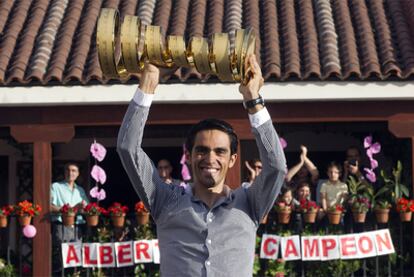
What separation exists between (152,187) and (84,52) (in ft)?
28.4

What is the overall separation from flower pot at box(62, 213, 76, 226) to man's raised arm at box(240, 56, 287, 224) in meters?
8.32

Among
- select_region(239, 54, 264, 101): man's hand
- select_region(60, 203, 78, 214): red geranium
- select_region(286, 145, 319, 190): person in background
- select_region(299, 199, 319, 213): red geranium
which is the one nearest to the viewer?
select_region(239, 54, 264, 101): man's hand

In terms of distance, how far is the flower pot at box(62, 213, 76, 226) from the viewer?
13000 millimetres

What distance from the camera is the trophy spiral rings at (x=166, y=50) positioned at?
4.79m

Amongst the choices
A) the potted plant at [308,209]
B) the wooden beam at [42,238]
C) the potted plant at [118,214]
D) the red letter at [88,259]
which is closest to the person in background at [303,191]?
the potted plant at [308,209]

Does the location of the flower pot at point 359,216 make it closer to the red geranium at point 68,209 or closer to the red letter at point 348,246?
the red letter at point 348,246

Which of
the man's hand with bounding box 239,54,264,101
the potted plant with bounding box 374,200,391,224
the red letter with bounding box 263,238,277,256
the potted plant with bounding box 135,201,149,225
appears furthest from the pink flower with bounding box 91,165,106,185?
the man's hand with bounding box 239,54,264,101

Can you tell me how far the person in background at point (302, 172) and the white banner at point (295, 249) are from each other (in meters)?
0.68

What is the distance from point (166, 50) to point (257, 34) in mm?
9037

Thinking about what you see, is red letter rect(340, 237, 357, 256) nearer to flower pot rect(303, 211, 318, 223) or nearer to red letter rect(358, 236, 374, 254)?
red letter rect(358, 236, 374, 254)

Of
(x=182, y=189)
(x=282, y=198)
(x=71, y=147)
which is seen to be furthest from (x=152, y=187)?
(x=71, y=147)

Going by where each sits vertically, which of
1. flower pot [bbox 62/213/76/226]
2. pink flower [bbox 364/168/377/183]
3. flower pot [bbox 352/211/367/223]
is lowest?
flower pot [bbox 352/211/367/223]

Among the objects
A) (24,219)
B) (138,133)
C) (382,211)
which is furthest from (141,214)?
(138,133)

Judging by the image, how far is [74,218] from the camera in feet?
43.0
